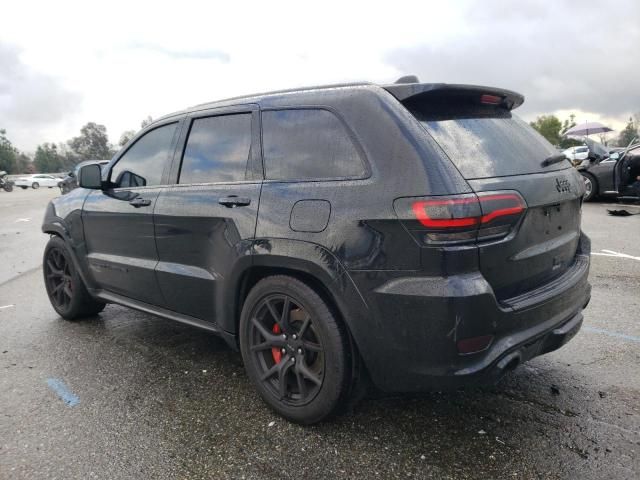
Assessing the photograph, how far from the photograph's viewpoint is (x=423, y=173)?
7.21ft

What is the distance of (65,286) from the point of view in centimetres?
468

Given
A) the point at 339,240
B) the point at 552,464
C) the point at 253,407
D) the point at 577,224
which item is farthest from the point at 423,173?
the point at 253,407

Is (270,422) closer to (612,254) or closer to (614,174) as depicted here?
(612,254)

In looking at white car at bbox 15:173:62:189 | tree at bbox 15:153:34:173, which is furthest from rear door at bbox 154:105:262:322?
tree at bbox 15:153:34:173

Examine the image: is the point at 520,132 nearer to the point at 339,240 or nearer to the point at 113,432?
the point at 339,240

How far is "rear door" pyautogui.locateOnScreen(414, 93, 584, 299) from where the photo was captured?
2.26 m

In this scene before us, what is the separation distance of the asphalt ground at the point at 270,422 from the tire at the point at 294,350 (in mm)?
172

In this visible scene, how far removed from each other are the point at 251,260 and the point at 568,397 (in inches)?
80.2

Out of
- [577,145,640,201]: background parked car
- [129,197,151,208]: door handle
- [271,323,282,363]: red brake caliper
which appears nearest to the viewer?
[271,323,282,363]: red brake caliper

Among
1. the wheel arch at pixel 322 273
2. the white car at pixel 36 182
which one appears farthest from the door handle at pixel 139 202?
the white car at pixel 36 182

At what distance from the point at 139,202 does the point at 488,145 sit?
7.95 ft

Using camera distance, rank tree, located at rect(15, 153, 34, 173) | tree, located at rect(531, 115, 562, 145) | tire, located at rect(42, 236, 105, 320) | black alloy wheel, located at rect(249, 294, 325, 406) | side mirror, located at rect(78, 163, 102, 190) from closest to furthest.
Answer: black alloy wheel, located at rect(249, 294, 325, 406)
side mirror, located at rect(78, 163, 102, 190)
tire, located at rect(42, 236, 105, 320)
tree, located at rect(531, 115, 562, 145)
tree, located at rect(15, 153, 34, 173)

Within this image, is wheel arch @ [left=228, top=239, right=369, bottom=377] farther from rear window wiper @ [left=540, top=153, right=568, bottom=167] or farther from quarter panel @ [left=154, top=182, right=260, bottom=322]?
rear window wiper @ [left=540, top=153, right=568, bottom=167]

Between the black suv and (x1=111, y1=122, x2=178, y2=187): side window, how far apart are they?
0.20 metres
